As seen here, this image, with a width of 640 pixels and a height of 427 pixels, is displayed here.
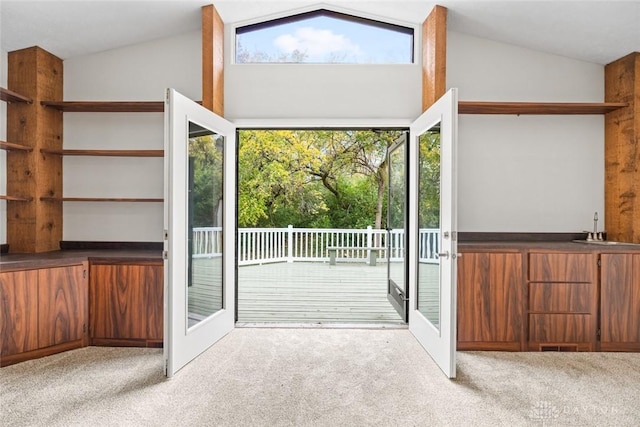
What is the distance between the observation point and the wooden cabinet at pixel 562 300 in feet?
10.9

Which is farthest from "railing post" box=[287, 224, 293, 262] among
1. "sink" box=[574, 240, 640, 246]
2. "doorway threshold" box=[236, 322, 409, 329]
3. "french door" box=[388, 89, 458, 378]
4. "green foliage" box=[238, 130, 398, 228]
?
"sink" box=[574, 240, 640, 246]

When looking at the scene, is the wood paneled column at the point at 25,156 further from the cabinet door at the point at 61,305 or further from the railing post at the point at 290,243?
the railing post at the point at 290,243

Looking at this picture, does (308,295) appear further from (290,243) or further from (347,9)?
(347,9)

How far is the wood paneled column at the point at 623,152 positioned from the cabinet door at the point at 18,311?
203 inches

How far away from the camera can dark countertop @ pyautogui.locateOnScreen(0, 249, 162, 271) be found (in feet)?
9.86

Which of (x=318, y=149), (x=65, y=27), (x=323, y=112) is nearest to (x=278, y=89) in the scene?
(x=323, y=112)

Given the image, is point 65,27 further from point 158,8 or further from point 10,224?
point 10,224

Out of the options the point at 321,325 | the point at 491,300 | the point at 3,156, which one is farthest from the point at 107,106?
the point at 491,300

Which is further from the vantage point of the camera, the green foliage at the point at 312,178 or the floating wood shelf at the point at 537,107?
the green foliage at the point at 312,178

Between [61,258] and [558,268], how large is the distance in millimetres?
4152

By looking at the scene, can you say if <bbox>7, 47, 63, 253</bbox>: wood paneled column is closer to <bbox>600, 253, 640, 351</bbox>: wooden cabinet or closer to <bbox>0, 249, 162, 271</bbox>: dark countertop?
<bbox>0, 249, 162, 271</bbox>: dark countertop

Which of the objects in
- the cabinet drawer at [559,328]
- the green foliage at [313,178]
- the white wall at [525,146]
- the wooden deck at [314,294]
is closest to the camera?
the cabinet drawer at [559,328]

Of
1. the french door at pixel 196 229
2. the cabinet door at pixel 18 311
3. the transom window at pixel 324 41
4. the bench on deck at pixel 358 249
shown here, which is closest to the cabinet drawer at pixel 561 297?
the transom window at pixel 324 41

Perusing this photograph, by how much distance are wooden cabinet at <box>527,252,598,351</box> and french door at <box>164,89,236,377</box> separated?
107 inches
